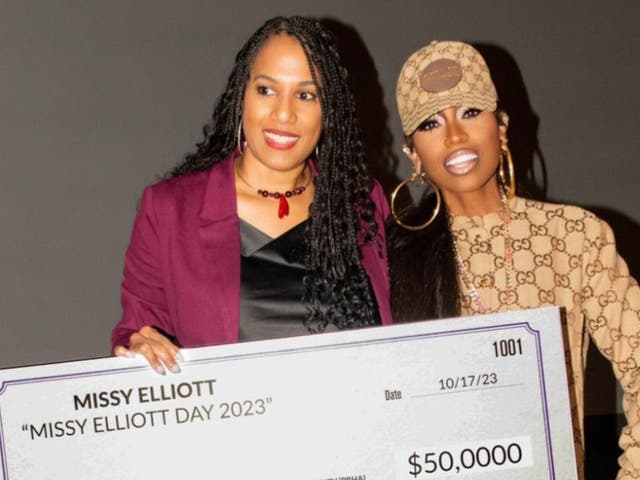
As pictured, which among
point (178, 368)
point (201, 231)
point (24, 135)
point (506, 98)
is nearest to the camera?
point (178, 368)

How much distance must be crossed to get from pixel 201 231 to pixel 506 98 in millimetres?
1780

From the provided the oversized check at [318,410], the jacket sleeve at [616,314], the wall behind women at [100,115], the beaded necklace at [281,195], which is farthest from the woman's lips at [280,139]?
the wall behind women at [100,115]

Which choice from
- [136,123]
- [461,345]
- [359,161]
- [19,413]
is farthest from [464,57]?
[136,123]

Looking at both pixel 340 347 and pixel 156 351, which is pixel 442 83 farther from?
pixel 156 351

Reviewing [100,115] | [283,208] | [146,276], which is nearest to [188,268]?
[146,276]

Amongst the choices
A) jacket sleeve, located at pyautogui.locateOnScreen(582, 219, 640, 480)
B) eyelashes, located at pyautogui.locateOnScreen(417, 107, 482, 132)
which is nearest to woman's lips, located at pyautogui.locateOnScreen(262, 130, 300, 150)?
eyelashes, located at pyautogui.locateOnScreen(417, 107, 482, 132)

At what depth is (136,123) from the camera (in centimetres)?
289

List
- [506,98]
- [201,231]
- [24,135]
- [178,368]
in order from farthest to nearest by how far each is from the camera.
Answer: [506,98]
[24,135]
[201,231]
[178,368]

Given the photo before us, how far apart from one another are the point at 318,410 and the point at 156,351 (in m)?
0.27

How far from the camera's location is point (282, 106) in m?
1.72

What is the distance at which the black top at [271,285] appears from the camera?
1.75 metres

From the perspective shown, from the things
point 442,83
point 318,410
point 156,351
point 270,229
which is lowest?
point 318,410

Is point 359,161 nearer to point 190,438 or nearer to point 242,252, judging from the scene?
point 242,252

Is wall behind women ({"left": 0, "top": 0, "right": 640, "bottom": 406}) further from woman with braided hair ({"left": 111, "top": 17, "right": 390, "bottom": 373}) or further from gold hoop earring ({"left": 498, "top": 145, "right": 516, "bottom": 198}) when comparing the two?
gold hoop earring ({"left": 498, "top": 145, "right": 516, "bottom": 198})
